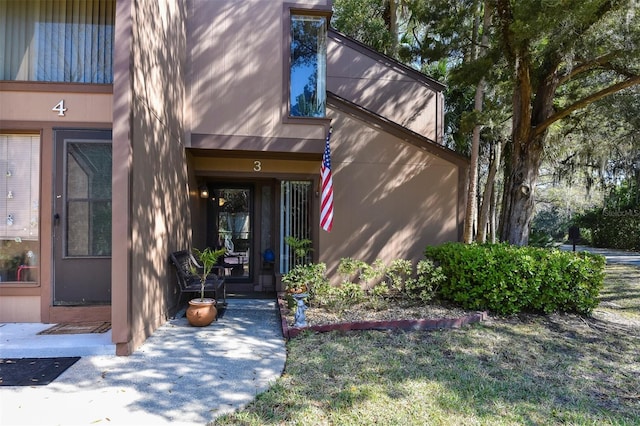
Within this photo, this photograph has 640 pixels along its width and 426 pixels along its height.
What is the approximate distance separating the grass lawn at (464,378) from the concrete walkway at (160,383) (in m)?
0.27

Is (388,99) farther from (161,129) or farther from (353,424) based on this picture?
(353,424)

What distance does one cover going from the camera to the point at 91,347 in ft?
13.1

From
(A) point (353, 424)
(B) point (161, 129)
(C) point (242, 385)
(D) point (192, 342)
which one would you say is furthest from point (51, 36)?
(A) point (353, 424)

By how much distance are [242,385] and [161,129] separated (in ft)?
11.8

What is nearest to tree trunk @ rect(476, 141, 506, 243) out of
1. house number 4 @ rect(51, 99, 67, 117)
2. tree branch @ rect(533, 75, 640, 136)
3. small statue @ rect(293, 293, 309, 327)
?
tree branch @ rect(533, 75, 640, 136)

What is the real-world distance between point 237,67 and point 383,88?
474cm

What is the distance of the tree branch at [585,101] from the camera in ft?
20.0

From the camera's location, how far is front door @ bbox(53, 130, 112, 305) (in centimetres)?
470

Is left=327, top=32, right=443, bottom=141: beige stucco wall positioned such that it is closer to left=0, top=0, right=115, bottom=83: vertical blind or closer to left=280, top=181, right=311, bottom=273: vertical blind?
left=280, top=181, right=311, bottom=273: vertical blind

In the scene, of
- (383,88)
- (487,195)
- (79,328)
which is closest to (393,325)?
(79,328)

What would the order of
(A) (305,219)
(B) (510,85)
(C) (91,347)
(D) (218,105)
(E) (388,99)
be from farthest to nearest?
1. (E) (388,99)
2. (B) (510,85)
3. (A) (305,219)
4. (D) (218,105)
5. (C) (91,347)

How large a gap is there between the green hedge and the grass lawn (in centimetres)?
34

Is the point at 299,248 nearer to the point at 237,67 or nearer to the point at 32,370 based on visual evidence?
the point at 237,67

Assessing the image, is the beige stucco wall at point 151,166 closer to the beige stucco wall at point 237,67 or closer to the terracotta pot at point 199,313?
the beige stucco wall at point 237,67
